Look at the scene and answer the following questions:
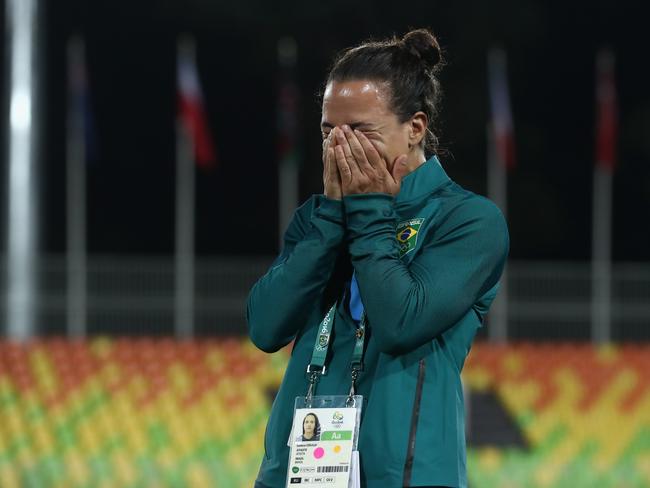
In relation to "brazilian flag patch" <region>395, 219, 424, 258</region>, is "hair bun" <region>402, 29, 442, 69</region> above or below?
above

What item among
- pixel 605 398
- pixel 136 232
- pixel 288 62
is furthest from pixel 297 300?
pixel 136 232

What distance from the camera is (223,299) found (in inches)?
774

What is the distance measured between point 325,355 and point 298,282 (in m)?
0.13

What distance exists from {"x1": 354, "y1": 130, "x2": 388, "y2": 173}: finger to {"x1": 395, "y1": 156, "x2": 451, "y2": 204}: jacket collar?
0.27ft

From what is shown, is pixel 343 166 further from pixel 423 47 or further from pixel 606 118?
pixel 606 118

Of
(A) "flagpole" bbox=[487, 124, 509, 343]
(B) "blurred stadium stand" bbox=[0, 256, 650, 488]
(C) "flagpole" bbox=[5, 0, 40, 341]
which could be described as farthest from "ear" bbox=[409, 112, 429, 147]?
A: (A) "flagpole" bbox=[487, 124, 509, 343]

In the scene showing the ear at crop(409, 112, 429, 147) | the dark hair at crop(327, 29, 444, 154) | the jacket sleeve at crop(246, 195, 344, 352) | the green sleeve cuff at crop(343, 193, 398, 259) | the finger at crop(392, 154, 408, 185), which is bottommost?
the jacket sleeve at crop(246, 195, 344, 352)

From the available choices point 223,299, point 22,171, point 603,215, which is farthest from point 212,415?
point 603,215

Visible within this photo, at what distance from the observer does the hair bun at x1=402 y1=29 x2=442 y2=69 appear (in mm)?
2467

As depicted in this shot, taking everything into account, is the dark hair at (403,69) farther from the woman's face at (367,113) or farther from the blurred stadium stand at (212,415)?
the blurred stadium stand at (212,415)

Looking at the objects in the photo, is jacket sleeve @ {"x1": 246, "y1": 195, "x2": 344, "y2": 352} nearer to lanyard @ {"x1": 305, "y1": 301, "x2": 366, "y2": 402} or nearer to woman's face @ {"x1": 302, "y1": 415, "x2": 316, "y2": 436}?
lanyard @ {"x1": 305, "y1": 301, "x2": 366, "y2": 402}

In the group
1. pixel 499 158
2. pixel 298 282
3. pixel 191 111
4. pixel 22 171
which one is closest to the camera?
pixel 298 282

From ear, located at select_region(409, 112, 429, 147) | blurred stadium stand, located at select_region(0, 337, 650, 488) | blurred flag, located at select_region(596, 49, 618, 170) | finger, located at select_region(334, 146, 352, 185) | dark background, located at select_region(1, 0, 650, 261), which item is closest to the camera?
finger, located at select_region(334, 146, 352, 185)

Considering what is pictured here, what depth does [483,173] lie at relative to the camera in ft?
77.3
